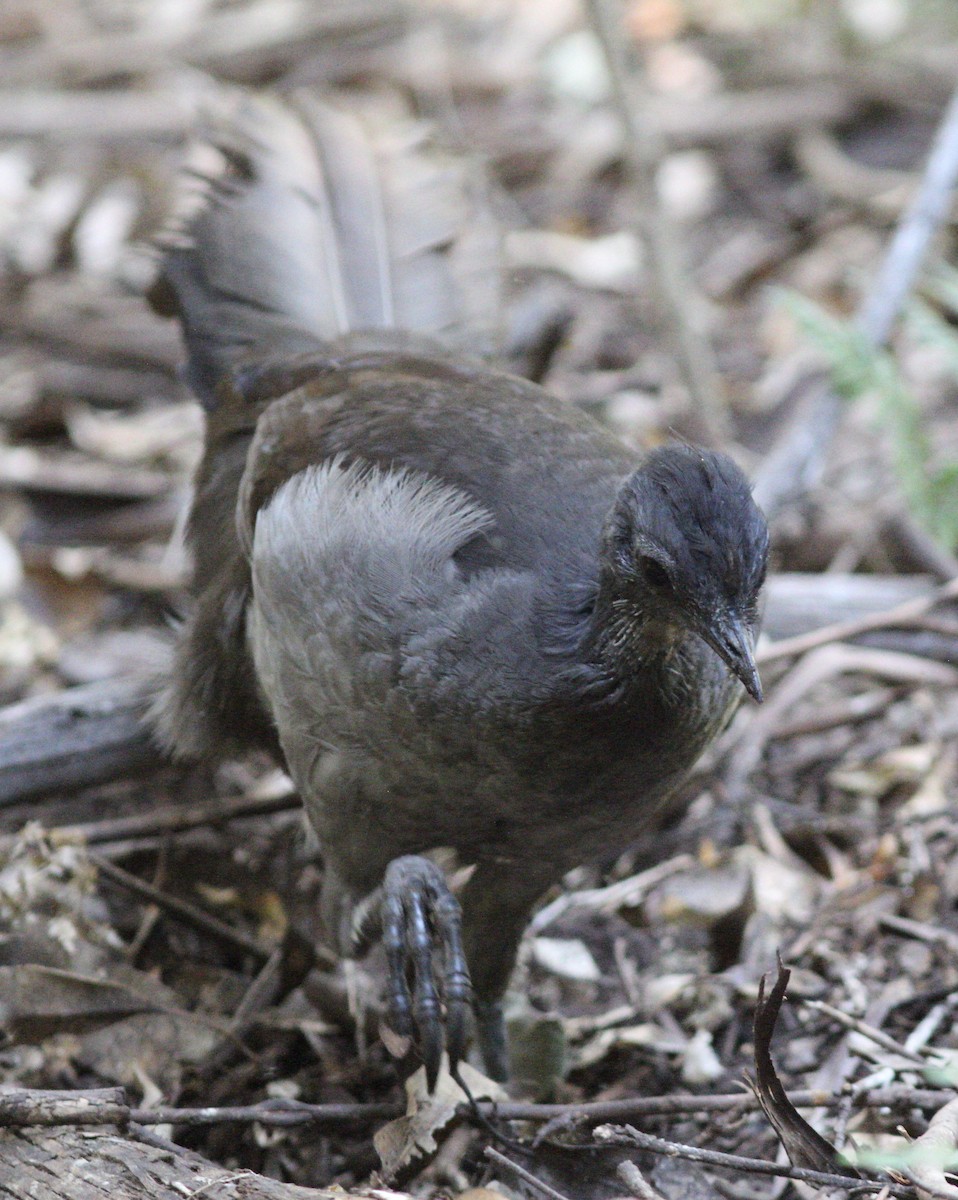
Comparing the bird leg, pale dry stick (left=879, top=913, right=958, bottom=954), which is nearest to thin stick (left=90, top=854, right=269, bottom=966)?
the bird leg

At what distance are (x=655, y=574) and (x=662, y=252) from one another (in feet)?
9.06

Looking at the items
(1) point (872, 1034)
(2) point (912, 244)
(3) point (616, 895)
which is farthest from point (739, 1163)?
(2) point (912, 244)

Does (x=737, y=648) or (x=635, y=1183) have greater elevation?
(x=737, y=648)

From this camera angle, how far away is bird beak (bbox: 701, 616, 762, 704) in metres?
2.67

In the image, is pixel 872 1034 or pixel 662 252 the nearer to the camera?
pixel 872 1034

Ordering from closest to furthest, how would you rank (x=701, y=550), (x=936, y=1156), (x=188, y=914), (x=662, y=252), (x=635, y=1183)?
(x=936, y=1156) < (x=635, y=1183) < (x=701, y=550) < (x=188, y=914) < (x=662, y=252)

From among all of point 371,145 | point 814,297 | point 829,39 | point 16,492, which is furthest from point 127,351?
point 829,39

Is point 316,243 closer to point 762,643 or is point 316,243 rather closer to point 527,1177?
point 762,643

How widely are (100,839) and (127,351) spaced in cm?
268

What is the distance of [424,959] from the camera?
297 cm

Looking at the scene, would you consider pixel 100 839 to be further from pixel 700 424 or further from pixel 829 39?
pixel 829 39

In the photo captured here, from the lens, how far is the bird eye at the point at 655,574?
2.79 metres

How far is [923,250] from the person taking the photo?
194 inches

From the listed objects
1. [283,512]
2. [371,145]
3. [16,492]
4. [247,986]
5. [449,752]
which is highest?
[371,145]
